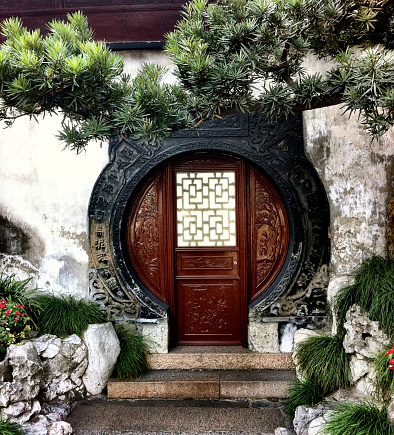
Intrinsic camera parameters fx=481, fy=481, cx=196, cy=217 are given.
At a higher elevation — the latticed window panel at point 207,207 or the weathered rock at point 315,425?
the latticed window panel at point 207,207

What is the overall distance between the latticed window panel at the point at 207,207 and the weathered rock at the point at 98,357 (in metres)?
1.39

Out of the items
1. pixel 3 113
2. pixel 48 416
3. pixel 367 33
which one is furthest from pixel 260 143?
pixel 48 416

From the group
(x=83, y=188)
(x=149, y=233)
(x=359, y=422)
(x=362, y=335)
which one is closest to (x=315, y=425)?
(x=359, y=422)

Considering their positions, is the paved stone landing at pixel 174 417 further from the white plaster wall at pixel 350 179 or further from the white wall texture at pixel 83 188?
the white plaster wall at pixel 350 179

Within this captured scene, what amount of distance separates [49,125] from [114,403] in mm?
2946

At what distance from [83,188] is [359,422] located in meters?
3.47

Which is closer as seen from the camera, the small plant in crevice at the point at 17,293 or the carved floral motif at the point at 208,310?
the small plant in crevice at the point at 17,293

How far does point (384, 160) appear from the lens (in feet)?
16.4

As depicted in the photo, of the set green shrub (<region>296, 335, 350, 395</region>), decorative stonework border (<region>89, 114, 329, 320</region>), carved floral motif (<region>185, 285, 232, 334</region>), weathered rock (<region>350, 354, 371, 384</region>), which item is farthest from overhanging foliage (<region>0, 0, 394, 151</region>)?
carved floral motif (<region>185, 285, 232, 334</region>)

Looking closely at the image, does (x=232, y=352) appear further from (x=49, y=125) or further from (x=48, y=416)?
(x=49, y=125)

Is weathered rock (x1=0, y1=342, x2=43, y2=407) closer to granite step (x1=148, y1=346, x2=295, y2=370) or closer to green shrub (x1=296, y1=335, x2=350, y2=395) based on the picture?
granite step (x1=148, y1=346, x2=295, y2=370)

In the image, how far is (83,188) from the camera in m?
5.20

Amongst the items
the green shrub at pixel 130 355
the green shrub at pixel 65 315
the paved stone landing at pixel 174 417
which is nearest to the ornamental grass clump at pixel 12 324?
the green shrub at pixel 65 315

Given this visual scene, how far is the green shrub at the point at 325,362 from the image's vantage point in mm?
4031
